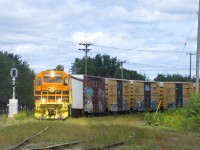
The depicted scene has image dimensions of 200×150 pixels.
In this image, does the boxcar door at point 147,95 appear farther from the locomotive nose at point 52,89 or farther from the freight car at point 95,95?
the locomotive nose at point 52,89

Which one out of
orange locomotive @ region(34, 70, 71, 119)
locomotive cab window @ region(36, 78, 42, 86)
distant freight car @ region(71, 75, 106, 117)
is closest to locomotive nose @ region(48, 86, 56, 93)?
orange locomotive @ region(34, 70, 71, 119)

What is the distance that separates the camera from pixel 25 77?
90.9 m

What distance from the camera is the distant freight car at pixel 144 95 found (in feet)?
153

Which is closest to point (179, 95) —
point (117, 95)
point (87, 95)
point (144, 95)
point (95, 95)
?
point (144, 95)

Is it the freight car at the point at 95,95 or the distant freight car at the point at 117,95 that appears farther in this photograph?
the distant freight car at the point at 117,95

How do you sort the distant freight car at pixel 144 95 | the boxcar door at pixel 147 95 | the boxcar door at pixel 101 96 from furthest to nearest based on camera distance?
the boxcar door at pixel 147 95
the distant freight car at pixel 144 95
the boxcar door at pixel 101 96

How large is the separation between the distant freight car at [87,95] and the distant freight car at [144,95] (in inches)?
297

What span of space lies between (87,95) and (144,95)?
13.6 meters

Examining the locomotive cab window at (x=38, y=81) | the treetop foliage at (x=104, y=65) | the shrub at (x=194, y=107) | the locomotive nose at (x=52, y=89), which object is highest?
the treetop foliage at (x=104, y=65)

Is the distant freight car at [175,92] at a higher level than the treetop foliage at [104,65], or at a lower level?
lower

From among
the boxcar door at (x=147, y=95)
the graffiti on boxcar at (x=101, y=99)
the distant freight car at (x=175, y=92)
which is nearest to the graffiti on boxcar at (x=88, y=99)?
the graffiti on boxcar at (x=101, y=99)

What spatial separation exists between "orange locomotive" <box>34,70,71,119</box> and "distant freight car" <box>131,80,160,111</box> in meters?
18.2

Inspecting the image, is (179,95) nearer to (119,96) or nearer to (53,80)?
(119,96)

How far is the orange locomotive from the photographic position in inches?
1128
